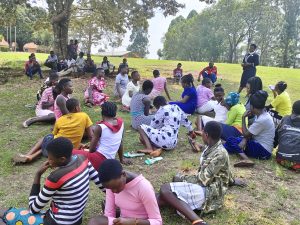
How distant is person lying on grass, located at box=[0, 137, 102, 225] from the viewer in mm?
3580

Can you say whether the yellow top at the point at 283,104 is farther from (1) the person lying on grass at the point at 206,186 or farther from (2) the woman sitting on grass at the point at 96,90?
(2) the woman sitting on grass at the point at 96,90

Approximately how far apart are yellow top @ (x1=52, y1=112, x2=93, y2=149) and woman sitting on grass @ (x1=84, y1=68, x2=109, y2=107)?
4.67 meters

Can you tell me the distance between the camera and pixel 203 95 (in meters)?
9.71

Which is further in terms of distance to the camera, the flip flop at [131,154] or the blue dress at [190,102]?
the blue dress at [190,102]

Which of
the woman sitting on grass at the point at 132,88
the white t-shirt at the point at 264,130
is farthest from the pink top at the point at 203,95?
the white t-shirt at the point at 264,130

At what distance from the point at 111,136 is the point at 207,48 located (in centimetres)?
5431

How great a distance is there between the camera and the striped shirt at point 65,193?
3.57m

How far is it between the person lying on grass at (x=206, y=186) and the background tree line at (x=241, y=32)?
44.6 metres

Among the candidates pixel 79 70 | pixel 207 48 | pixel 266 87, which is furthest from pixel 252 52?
pixel 207 48

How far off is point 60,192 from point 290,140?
157 inches

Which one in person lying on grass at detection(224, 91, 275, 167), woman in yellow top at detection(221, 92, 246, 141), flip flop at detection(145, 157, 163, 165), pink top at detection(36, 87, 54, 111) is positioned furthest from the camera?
pink top at detection(36, 87, 54, 111)

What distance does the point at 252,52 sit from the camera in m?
11.9

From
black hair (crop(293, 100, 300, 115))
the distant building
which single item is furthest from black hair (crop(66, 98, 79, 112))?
the distant building

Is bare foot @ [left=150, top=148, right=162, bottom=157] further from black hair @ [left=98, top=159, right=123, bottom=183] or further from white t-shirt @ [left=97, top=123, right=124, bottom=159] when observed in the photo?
black hair @ [left=98, top=159, right=123, bottom=183]
